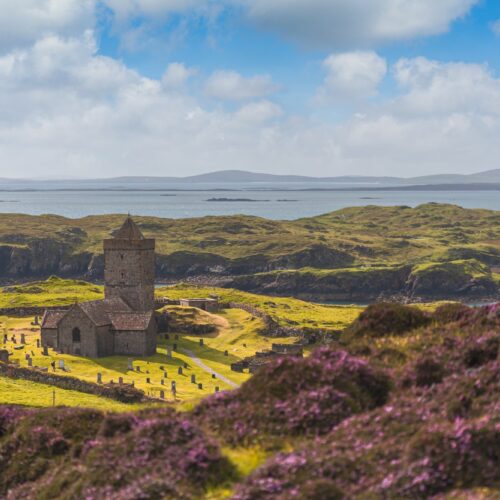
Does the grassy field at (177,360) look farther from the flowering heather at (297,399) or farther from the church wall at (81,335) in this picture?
the flowering heather at (297,399)

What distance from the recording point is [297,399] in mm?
19141

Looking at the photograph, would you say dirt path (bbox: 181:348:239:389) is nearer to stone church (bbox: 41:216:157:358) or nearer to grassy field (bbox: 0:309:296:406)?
grassy field (bbox: 0:309:296:406)

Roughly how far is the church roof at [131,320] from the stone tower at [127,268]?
27.7ft

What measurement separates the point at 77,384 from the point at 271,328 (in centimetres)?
2939

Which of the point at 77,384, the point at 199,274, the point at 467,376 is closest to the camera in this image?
the point at 467,376

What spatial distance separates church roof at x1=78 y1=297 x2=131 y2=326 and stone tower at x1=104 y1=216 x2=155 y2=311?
2.46m

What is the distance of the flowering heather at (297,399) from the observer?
61.0ft

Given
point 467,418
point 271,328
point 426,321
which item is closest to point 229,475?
point 467,418

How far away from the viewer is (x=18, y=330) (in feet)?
247

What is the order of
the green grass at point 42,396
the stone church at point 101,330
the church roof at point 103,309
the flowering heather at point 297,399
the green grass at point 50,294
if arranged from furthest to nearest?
the green grass at point 50,294 → the church roof at point 103,309 → the stone church at point 101,330 → the green grass at point 42,396 → the flowering heather at point 297,399

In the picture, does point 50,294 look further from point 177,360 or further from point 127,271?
point 177,360

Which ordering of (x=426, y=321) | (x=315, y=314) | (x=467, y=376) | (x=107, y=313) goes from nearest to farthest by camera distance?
(x=467, y=376) → (x=426, y=321) → (x=107, y=313) → (x=315, y=314)

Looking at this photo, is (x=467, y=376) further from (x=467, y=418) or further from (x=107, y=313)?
(x=107, y=313)

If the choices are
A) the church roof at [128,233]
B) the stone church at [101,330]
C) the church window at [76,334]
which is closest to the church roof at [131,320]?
the stone church at [101,330]
